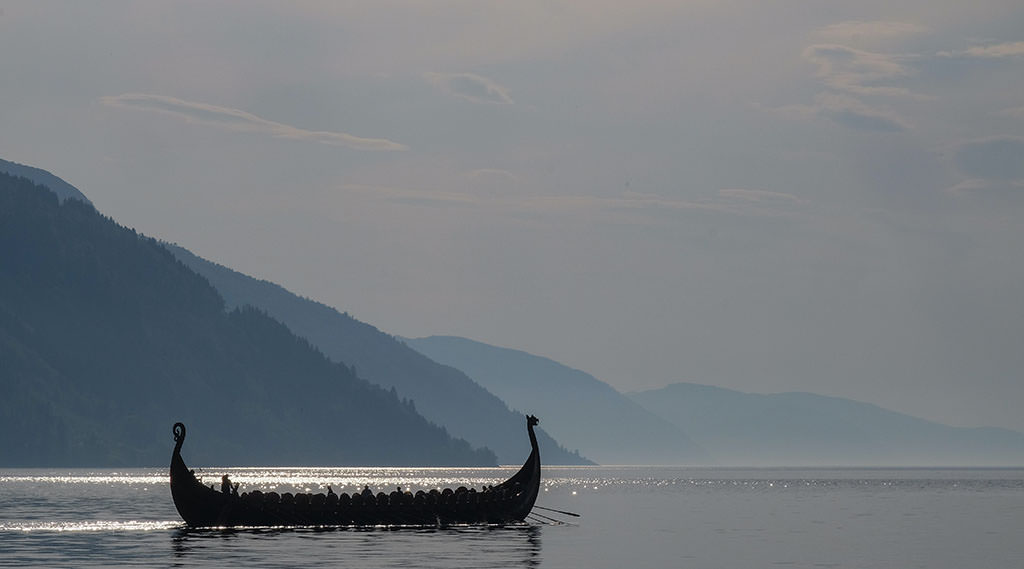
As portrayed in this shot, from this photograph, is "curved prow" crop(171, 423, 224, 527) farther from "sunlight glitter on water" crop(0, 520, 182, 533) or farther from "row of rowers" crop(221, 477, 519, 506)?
"sunlight glitter on water" crop(0, 520, 182, 533)

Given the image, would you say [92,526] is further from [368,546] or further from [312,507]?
[368,546]

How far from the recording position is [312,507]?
10256cm

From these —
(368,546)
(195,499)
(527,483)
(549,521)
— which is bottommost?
(368,546)

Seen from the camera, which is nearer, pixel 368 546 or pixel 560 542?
pixel 368 546

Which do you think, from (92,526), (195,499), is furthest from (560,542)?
(92,526)

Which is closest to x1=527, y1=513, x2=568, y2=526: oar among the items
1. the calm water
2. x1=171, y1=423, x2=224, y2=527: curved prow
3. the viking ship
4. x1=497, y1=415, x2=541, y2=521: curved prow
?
the calm water

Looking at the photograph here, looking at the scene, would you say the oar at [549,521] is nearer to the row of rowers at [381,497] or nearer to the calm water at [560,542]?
the calm water at [560,542]

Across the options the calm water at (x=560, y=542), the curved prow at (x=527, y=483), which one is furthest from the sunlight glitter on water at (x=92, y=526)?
the curved prow at (x=527, y=483)

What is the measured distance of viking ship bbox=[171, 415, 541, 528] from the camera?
10131 centimetres

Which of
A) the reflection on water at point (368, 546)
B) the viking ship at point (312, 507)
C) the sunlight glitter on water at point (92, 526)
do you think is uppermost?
the viking ship at point (312, 507)

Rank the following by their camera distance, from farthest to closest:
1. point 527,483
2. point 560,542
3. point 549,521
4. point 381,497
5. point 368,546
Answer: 1. point 549,521
2. point 527,483
3. point 381,497
4. point 560,542
5. point 368,546

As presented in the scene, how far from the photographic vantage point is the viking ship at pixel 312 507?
332 feet

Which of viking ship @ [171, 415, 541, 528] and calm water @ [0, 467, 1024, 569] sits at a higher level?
viking ship @ [171, 415, 541, 528]

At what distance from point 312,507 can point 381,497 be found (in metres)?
4.76
